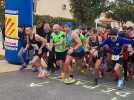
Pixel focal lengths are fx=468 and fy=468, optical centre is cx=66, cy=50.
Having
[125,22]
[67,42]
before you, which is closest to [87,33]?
[67,42]

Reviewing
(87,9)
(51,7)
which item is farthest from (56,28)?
(51,7)

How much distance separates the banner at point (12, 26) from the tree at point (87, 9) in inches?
1153

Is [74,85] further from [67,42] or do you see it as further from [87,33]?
[87,33]

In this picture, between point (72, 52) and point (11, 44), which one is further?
point (11, 44)

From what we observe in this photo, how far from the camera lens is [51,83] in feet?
42.4

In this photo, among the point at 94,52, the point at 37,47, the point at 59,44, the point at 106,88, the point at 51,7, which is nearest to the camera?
the point at 106,88

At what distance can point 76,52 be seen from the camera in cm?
1305

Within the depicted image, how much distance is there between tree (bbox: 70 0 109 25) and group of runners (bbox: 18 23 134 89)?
3017cm

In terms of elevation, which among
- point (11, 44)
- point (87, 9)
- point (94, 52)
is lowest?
point (87, 9)

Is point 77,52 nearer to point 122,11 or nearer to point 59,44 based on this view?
point 59,44

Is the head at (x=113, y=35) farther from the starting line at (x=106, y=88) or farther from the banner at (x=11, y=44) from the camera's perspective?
the banner at (x=11, y=44)

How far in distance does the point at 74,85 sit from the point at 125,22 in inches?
1862

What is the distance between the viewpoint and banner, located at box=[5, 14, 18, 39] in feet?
53.5

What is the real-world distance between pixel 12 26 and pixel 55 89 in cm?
494
